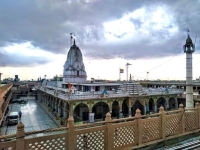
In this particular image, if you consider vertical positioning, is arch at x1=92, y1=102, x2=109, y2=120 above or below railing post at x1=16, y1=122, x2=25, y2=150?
below

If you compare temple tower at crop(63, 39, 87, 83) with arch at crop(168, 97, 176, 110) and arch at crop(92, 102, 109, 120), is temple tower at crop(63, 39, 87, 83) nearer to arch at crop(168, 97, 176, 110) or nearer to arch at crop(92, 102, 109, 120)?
arch at crop(92, 102, 109, 120)

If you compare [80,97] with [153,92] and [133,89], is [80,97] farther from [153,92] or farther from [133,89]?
[153,92]

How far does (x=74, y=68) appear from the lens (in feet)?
106

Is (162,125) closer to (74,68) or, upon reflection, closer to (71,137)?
(71,137)

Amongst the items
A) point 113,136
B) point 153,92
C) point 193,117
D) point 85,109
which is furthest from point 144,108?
point 113,136

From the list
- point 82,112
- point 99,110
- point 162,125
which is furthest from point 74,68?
point 162,125

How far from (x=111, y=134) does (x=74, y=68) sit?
91.3 feet

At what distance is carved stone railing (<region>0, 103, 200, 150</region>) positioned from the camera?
4.10 m

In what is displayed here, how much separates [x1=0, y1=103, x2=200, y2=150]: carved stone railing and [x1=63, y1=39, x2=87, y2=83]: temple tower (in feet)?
86.8

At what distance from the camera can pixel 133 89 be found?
76.0 feet

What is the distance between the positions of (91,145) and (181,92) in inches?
1080

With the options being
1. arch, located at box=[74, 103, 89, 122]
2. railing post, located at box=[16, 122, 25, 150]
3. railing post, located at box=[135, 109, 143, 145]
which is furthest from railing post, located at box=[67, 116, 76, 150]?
arch, located at box=[74, 103, 89, 122]

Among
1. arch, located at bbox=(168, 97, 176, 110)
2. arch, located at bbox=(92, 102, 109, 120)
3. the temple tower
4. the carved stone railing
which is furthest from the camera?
the temple tower

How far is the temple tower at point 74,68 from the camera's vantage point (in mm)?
32219
